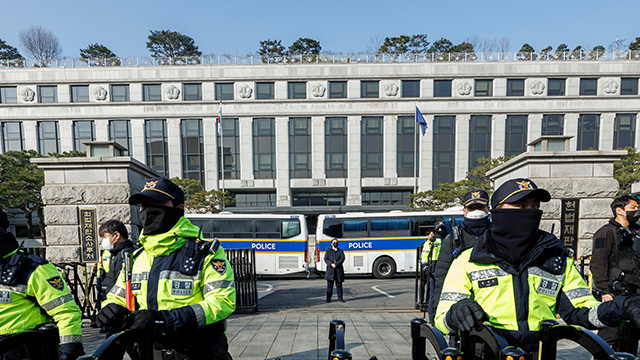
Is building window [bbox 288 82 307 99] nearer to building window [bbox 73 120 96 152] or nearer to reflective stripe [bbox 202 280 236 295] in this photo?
building window [bbox 73 120 96 152]

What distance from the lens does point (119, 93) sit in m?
28.6

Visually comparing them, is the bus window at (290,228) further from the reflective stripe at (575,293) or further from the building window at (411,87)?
the building window at (411,87)

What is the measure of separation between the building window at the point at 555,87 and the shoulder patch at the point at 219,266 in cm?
3517

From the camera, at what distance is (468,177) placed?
85.6 ft

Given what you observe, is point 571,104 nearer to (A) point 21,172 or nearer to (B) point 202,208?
(B) point 202,208

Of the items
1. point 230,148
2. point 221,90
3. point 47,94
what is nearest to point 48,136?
point 47,94

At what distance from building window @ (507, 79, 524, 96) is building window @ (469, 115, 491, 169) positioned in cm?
325

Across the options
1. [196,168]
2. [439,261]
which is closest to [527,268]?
[439,261]

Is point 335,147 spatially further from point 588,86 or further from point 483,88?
point 588,86

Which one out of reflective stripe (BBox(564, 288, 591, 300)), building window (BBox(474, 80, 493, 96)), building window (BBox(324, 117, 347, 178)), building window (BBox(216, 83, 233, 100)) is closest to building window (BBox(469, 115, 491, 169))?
building window (BBox(474, 80, 493, 96))

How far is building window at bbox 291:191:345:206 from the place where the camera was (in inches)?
1172

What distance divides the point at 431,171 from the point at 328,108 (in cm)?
1166

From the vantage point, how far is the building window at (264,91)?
94.7 ft

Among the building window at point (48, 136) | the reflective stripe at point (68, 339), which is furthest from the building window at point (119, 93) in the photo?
the reflective stripe at point (68, 339)
